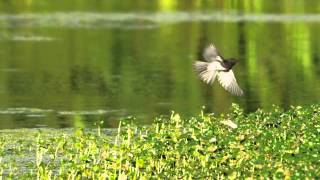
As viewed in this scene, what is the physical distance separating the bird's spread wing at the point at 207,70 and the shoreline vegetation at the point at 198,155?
2.36ft

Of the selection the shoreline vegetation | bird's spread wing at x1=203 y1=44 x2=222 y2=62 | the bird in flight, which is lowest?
the shoreline vegetation

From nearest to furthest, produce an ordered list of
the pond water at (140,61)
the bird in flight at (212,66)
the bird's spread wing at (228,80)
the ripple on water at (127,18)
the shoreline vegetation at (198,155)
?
the shoreline vegetation at (198,155) < the bird in flight at (212,66) < the bird's spread wing at (228,80) < the pond water at (140,61) < the ripple on water at (127,18)

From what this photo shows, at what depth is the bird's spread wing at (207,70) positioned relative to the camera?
1820 cm

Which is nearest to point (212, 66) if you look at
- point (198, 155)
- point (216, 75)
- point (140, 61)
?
point (216, 75)

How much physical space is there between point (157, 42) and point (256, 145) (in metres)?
30.6

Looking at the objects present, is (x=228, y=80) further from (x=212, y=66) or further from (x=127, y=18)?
(x=127, y=18)

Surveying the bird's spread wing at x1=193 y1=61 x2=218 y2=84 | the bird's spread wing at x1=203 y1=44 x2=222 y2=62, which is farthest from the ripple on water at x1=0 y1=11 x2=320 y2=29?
the bird's spread wing at x1=203 y1=44 x2=222 y2=62

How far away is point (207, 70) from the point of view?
18.3 m

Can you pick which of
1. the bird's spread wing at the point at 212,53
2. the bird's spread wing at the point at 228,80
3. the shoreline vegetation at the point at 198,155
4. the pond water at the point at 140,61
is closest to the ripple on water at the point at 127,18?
the pond water at the point at 140,61

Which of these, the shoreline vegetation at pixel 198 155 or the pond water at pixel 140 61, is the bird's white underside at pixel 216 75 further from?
the pond water at pixel 140 61

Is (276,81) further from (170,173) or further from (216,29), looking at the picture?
(216,29)

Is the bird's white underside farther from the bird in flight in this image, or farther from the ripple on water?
the ripple on water

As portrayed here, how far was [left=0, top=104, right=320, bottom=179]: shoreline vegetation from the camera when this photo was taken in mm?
14977

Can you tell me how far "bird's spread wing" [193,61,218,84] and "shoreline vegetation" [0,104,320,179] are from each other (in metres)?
0.72
